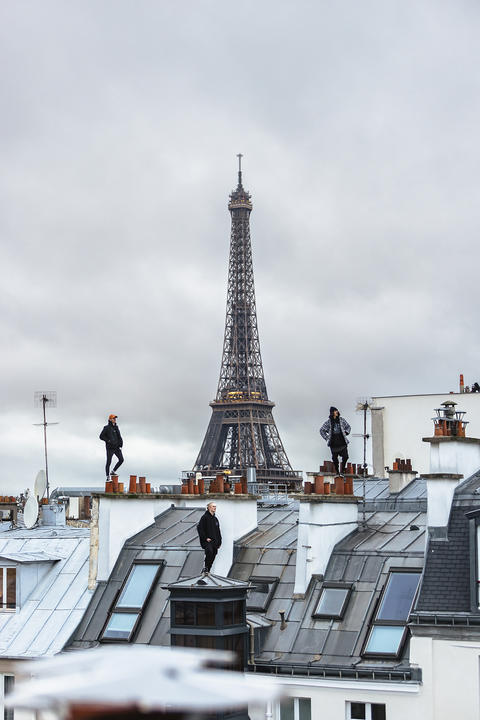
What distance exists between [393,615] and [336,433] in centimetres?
655

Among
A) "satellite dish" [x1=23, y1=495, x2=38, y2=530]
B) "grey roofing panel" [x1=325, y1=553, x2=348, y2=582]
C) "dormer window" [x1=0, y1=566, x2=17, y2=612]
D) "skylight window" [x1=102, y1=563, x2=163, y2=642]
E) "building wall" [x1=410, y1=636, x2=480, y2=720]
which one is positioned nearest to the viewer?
"building wall" [x1=410, y1=636, x2=480, y2=720]

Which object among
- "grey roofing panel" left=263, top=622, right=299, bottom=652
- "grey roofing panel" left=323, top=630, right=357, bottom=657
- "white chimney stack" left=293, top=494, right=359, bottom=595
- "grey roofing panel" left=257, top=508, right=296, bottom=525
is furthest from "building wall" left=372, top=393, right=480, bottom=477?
"grey roofing panel" left=323, top=630, right=357, bottom=657

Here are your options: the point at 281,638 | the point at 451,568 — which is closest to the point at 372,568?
the point at 281,638

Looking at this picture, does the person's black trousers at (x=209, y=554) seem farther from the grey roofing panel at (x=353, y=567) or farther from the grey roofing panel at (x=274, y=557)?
the grey roofing panel at (x=353, y=567)

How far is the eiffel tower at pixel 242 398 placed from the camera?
13112 centimetres

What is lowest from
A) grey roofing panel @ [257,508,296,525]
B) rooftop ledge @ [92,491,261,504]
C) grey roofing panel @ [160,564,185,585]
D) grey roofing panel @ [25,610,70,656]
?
grey roofing panel @ [25,610,70,656]

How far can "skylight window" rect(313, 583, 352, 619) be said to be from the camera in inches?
1001

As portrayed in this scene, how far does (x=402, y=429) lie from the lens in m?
65.6

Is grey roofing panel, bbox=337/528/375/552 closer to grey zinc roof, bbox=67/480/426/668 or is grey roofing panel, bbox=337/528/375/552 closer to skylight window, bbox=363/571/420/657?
grey zinc roof, bbox=67/480/426/668

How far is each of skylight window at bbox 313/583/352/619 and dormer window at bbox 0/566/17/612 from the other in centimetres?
864

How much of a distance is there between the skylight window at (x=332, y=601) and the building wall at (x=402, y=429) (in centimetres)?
3853

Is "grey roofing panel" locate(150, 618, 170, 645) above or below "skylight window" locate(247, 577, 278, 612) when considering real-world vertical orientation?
below

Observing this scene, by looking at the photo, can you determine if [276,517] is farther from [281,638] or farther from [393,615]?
[393,615]

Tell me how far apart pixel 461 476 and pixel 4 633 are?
1226 centimetres
